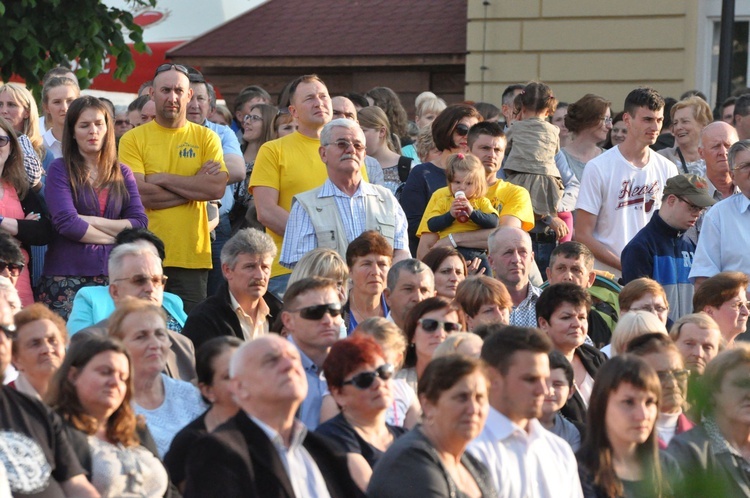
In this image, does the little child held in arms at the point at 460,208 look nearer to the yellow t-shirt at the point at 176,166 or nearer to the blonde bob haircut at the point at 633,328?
the yellow t-shirt at the point at 176,166

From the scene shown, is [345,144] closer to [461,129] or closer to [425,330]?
[461,129]

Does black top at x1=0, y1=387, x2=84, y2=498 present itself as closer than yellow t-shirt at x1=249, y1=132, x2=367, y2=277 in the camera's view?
Yes

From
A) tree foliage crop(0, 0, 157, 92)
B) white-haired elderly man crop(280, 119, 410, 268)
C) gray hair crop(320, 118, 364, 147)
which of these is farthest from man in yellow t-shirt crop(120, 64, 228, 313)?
tree foliage crop(0, 0, 157, 92)

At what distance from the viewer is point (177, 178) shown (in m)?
8.33

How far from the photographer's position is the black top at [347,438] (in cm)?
504

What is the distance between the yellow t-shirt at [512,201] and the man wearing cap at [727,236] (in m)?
1.12

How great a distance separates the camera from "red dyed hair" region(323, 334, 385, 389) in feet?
16.7

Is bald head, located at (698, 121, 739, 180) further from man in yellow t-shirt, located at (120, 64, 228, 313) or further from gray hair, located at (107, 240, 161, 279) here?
gray hair, located at (107, 240, 161, 279)

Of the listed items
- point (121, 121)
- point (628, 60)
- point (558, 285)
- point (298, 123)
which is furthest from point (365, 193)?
point (628, 60)

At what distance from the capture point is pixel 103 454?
4680 millimetres

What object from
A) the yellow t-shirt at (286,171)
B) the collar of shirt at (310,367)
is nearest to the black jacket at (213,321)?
the collar of shirt at (310,367)

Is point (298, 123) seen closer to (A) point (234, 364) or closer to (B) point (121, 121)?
(B) point (121, 121)

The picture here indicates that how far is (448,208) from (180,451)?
3.87 meters

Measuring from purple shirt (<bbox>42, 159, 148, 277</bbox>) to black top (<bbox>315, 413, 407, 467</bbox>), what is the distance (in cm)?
292
